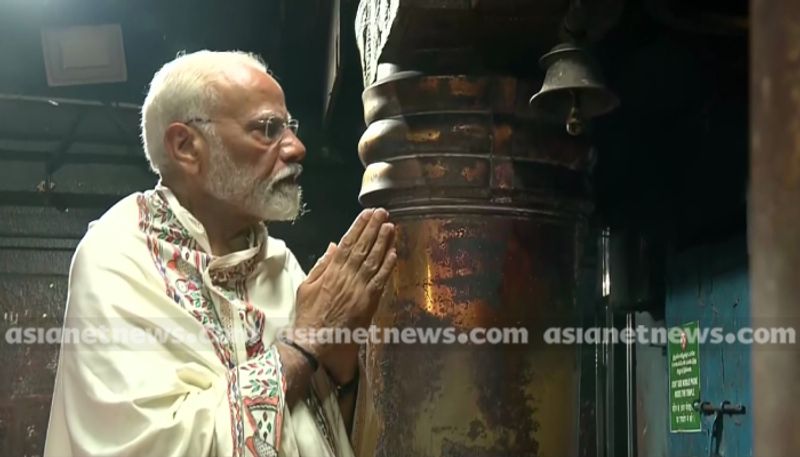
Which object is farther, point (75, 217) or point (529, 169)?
point (75, 217)

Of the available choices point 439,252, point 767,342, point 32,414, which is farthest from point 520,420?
point 32,414

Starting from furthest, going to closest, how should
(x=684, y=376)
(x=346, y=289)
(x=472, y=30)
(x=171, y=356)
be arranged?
1. (x=684, y=376)
2. (x=472, y=30)
3. (x=346, y=289)
4. (x=171, y=356)

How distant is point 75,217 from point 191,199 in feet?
10.9

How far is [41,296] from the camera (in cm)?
451

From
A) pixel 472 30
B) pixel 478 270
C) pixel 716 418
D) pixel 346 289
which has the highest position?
pixel 472 30

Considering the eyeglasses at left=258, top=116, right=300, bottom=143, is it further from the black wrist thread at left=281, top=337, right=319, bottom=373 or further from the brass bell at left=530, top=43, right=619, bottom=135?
the brass bell at left=530, top=43, right=619, bottom=135

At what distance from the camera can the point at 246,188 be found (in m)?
1.48

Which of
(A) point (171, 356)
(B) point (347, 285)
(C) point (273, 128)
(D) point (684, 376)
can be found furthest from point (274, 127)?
(D) point (684, 376)

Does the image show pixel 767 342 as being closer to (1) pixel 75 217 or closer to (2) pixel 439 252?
(2) pixel 439 252

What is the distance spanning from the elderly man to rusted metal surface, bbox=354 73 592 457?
0.52 metres

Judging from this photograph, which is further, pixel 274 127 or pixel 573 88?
pixel 573 88

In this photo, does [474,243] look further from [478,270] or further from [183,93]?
[183,93]

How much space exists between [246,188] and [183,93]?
8.0 inches

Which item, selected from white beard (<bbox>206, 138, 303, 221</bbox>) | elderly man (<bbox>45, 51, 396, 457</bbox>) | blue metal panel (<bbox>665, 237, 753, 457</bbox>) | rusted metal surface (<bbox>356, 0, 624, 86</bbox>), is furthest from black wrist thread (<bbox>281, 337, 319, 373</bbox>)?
blue metal panel (<bbox>665, 237, 753, 457</bbox>)
